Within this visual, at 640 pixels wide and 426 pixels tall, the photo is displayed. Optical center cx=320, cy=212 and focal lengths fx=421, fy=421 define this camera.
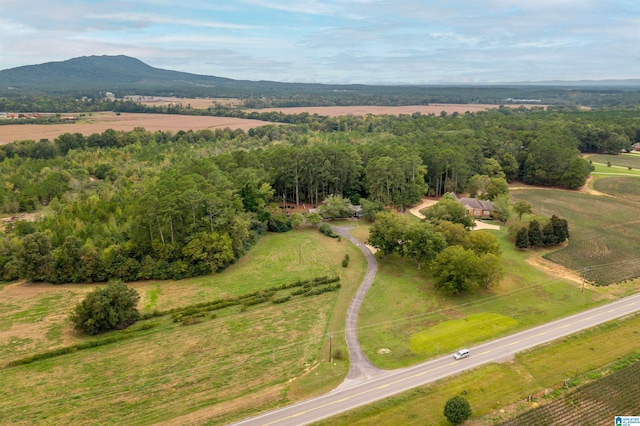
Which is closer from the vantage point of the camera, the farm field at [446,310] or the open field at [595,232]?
the farm field at [446,310]

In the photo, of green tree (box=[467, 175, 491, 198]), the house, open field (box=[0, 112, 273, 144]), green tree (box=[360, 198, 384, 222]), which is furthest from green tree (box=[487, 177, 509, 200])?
open field (box=[0, 112, 273, 144])

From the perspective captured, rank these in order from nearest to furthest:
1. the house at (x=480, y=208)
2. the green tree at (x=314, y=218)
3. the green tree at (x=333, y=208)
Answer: the green tree at (x=314, y=218), the green tree at (x=333, y=208), the house at (x=480, y=208)

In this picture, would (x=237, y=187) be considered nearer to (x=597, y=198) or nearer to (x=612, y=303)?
(x=612, y=303)

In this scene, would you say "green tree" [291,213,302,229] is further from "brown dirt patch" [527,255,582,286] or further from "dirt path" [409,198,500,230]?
"brown dirt patch" [527,255,582,286]

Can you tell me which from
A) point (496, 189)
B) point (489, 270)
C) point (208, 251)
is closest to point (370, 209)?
point (496, 189)

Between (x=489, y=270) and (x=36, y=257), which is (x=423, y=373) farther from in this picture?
(x=36, y=257)

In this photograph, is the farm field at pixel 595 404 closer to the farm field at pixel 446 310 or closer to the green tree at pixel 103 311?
the farm field at pixel 446 310

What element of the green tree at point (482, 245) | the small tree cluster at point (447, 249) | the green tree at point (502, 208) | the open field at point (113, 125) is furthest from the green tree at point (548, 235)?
the open field at point (113, 125)
